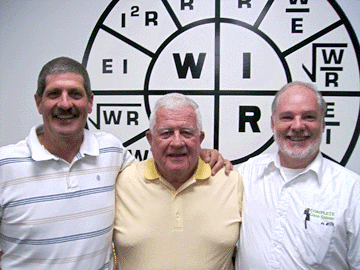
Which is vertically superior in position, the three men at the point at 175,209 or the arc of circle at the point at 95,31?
the arc of circle at the point at 95,31

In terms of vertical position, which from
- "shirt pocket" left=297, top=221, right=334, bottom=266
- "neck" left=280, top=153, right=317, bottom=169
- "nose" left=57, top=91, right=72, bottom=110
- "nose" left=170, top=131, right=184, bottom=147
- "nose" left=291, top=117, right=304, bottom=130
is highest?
"nose" left=57, top=91, right=72, bottom=110

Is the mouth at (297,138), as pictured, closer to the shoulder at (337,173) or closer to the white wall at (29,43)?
the shoulder at (337,173)

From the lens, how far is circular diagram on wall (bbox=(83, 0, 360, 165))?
6.23ft

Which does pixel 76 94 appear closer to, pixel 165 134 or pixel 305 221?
pixel 165 134

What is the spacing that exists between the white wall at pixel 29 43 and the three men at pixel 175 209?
1.34 metres

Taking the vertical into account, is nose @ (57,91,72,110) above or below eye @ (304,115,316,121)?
above

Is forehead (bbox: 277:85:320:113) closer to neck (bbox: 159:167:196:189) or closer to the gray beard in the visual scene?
the gray beard

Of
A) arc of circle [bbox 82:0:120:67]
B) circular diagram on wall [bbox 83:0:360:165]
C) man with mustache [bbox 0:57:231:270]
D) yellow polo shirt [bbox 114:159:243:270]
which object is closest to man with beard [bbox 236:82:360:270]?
yellow polo shirt [bbox 114:159:243:270]

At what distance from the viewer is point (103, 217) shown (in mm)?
1178

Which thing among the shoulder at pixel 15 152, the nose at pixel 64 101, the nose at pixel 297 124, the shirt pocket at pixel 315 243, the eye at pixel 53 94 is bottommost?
the shirt pocket at pixel 315 243

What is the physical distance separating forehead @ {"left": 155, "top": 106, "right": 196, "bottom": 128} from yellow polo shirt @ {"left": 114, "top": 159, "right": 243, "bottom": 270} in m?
0.27

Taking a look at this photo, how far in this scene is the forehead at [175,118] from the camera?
1.20 meters

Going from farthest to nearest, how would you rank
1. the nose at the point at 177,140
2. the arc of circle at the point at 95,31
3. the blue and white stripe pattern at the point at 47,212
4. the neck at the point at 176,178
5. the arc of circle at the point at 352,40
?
1. the arc of circle at the point at 95,31
2. the arc of circle at the point at 352,40
3. the neck at the point at 176,178
4. the nose at the point at 177,140
5. the blue and white stripe pattern at the point at 47,212

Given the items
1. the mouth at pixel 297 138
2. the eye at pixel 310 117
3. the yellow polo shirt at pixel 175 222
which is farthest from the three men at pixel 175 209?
the eye at pixel 310 117
